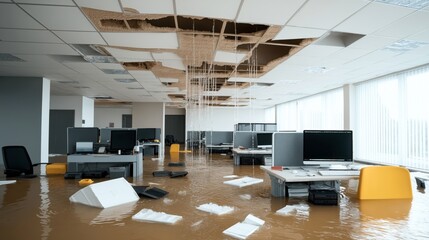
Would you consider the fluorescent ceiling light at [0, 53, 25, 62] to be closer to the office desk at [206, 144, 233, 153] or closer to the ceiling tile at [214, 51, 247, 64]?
the ceiling tile at [214, 51, 247, 64]

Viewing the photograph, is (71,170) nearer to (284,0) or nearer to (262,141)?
(262,141)

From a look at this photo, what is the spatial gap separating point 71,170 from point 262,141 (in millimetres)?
4537

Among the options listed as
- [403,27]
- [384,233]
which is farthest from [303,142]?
[403,27]

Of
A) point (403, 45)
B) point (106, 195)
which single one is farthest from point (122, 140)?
point (403, 45)

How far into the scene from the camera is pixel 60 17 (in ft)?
11.5

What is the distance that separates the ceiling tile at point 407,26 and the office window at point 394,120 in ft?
8.09

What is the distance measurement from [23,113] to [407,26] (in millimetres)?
8951

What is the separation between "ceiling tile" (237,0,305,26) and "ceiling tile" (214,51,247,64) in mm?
1654

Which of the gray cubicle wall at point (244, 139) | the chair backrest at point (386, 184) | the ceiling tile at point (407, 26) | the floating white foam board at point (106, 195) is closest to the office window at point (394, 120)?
the ceiling tile at point (407, 26)

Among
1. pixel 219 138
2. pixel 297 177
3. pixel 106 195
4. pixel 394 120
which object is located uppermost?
pixel 394 120

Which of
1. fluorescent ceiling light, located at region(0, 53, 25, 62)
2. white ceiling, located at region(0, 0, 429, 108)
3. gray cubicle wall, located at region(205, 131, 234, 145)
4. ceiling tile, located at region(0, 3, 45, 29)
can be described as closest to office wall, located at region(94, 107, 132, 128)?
gray cubicle wall, located at region(205, 131, 234, 145)

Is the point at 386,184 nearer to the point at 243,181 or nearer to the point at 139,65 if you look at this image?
the point at 243,181

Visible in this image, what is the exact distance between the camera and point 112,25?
3869mm

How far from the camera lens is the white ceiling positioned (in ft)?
10.4
